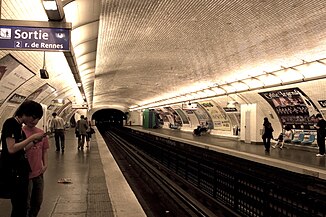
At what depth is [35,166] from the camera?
13.1ft

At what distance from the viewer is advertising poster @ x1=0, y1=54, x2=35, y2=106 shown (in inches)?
364

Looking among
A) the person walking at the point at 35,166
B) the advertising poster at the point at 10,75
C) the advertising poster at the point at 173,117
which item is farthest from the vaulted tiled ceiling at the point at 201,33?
the advertising poster at the point at 173,117

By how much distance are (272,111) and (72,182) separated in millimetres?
14178

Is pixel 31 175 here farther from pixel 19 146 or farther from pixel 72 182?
pixel 72 182

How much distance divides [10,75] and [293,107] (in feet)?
41.7

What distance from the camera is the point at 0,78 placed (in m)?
9.62

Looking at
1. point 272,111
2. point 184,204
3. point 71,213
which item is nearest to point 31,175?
point 71,213

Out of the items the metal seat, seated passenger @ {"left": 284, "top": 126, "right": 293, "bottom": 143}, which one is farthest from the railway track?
seated passenger @ {"left": 284, "top": 126, "right": 293, "bottom": 143}

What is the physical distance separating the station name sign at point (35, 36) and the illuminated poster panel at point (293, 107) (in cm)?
1196

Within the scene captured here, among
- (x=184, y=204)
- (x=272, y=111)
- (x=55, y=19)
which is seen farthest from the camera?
(x=272, y=111)

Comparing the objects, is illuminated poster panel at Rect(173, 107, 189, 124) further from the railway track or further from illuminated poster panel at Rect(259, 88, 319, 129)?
the railway track

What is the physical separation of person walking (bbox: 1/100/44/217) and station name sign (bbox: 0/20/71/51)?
3.16 m

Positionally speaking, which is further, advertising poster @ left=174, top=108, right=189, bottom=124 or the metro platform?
advertising poster @ left=174, top=108, right=189, bottom=124

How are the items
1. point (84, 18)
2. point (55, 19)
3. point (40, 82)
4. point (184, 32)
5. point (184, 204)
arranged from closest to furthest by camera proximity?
point (55, 19) < point (184, 204) < point (84, 18) < point (184, 32) < point (40, 82)
